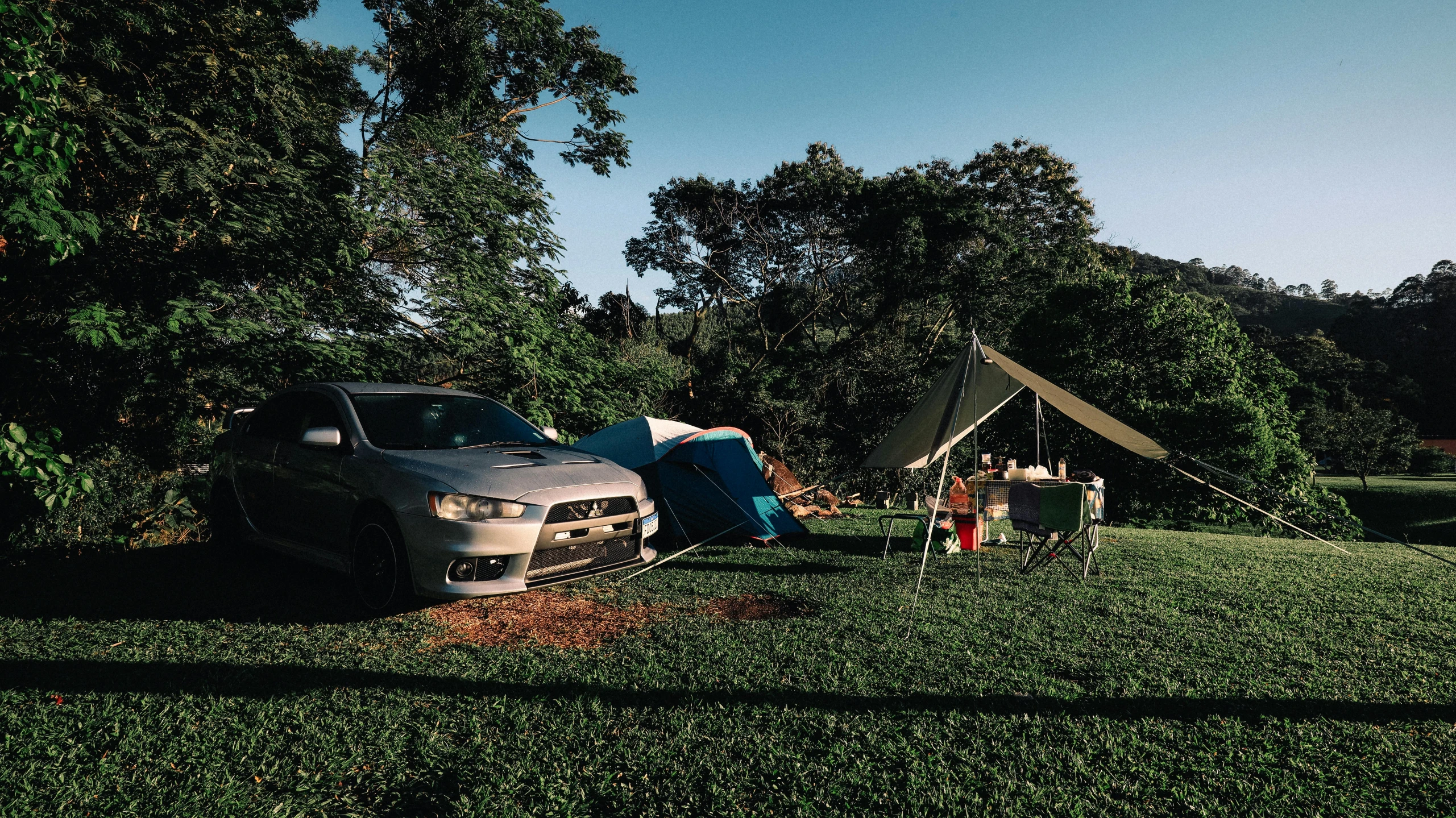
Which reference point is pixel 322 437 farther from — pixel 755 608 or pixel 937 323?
pixel 937 323

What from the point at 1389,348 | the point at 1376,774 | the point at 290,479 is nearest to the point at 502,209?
the point at 290,479

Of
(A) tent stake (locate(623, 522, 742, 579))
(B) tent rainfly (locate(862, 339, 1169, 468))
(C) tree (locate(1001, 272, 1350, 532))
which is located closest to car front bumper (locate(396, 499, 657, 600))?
(A) tent stake (locate(623, 522, 742, 579))

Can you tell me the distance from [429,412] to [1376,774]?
6039 millimetres

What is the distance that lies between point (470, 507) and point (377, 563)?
3.24ft

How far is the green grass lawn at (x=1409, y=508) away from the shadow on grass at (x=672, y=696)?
28.5m

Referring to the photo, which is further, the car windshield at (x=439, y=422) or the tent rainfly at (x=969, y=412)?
the tent rainfly at (x=969, y=412)

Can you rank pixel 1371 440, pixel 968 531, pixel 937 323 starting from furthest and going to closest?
pixel 1371 440 < pixel 937 323 < pixel 968 531

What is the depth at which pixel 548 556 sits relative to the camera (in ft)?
14.8

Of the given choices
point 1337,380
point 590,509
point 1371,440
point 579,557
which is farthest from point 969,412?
point 1337,380

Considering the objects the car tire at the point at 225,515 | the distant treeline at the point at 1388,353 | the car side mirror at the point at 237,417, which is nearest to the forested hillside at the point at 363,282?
the car side mirror at the point at 237,417

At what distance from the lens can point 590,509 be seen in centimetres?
473

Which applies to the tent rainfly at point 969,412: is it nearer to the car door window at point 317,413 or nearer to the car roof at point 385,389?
the car roof at point 385,389

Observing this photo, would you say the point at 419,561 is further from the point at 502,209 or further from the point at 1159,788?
the point at 502,209

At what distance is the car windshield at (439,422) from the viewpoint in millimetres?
5105
